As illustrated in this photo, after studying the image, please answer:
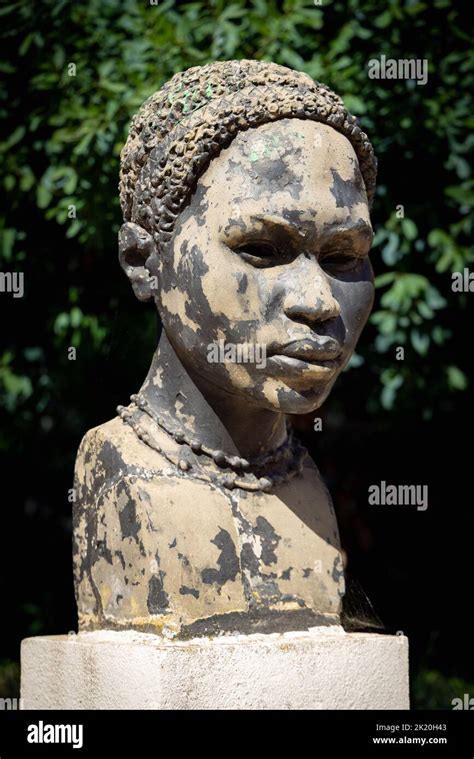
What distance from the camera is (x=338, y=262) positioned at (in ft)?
14.4

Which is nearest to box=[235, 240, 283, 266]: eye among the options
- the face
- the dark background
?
the face

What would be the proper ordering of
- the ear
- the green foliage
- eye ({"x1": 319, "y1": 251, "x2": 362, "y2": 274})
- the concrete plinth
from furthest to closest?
1. the green foliage
2. the ear
3. eye ({"x1": 319, "y1": 251, "x2": 362, "y2": 274})
4. the concrete plinth

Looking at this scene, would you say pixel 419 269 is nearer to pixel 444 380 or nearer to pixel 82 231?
pixel 444 380

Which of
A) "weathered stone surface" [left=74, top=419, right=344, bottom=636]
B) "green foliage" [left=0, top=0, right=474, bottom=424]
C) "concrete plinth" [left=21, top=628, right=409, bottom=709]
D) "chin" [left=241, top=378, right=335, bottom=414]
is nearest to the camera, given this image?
"concrete plinth" [left=21, top=628, right=409, bottom=709]

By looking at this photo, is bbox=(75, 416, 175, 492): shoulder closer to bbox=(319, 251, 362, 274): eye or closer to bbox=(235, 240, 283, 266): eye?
bbox=(235, 240, 283, 266): eye

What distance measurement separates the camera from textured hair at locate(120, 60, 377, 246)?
4.27 meters

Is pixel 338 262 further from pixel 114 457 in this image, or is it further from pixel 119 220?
pixel 119 220

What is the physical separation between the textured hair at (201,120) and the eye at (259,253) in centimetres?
30

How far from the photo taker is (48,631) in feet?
25.0

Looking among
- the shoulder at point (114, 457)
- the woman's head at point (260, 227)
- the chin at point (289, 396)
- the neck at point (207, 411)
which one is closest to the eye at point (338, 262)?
the woman's head at point (260, 227)

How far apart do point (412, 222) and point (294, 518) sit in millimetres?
2502

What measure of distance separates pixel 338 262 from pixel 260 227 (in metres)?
0.38

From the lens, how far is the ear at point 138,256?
4547 millimetres
